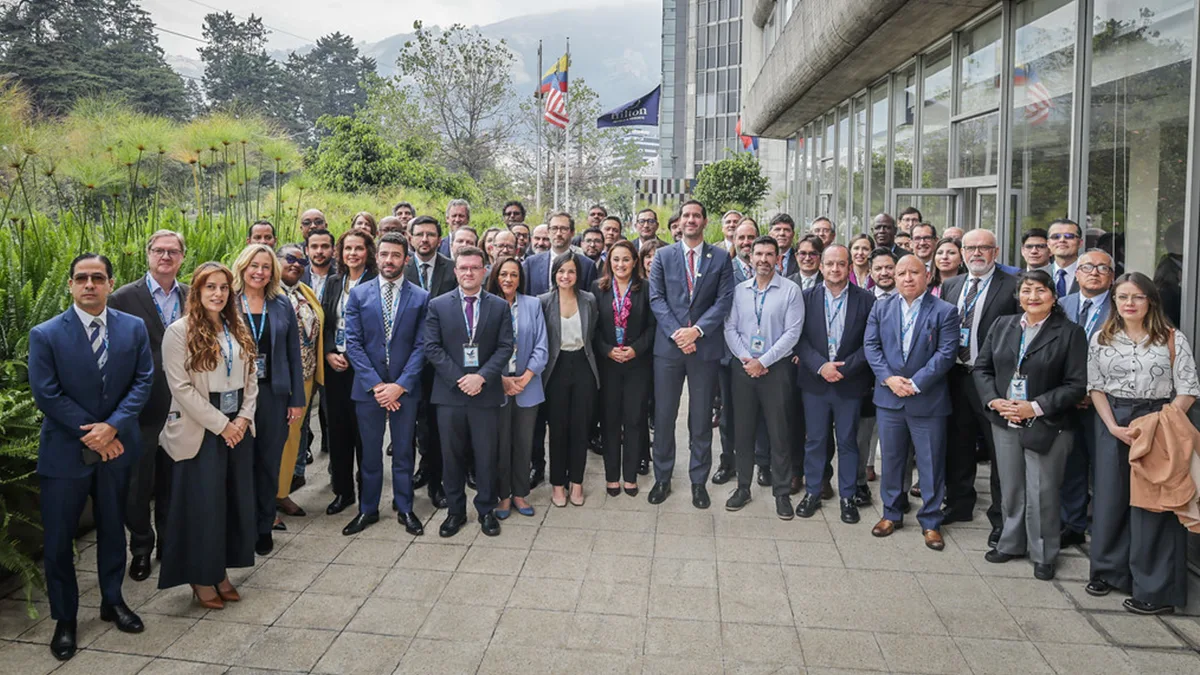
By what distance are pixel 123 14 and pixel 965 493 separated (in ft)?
163

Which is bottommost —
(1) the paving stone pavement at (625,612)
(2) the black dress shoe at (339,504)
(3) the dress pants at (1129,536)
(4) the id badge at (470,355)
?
(1) the paving stone pavement at (625,612)

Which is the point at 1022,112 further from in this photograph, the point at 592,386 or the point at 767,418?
the point at 592,386

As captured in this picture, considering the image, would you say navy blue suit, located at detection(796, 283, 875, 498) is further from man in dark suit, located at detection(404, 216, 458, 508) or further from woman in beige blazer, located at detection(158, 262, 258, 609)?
woman in beige blazer, located at detection(158, 262, 258, 609)

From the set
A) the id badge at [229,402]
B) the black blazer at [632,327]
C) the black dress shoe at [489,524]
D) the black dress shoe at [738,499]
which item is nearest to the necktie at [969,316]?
the black dress shoe at [738,499]

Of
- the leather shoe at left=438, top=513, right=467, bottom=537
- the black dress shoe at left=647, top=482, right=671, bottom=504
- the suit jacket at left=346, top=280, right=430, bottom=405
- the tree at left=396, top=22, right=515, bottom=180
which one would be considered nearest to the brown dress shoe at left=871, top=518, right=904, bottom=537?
the black dress shoe at left=647, top=482, right=671, bottom=504

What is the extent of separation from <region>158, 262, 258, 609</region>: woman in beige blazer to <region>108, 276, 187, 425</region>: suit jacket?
57cm

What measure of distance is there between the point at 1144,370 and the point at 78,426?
551 centimetres

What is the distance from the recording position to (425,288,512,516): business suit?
5.76 meters

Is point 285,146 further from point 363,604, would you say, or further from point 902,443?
point 902,443

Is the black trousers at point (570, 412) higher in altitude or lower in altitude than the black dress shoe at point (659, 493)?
higher

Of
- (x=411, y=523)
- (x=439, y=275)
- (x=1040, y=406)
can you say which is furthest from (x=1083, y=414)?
(x=439, y=275)

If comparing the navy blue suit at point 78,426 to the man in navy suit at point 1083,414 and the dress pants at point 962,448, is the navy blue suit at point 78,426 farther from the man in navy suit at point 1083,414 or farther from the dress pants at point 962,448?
the man in navy suit at point 1083,414

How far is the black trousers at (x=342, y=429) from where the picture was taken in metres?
6.10

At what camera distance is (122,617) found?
433cm
